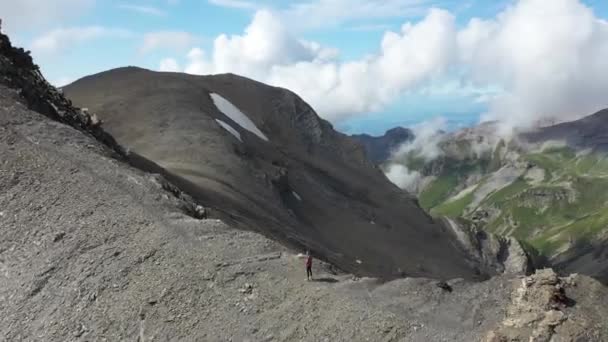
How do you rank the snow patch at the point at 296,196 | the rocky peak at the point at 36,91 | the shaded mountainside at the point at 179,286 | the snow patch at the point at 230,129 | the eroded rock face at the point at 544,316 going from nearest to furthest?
the eroded rock face at the point at 544,316 < the shaded mountainside at the point at 179,286 < the rocky peak at the point at 36,91 < the snow patch at the point at 296,196 < the snow patch at the point at 230,129

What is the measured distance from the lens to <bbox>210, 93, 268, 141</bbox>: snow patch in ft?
347

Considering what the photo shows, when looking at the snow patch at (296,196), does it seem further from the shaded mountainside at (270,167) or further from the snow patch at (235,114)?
the snow patch at (235,114)

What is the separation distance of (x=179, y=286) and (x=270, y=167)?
201 ft

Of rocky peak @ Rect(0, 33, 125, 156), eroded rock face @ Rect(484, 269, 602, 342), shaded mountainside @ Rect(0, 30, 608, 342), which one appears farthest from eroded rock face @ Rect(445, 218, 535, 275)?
eroded rock face @ Rect(484, 269, 602, 342)

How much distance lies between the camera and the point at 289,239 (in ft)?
188

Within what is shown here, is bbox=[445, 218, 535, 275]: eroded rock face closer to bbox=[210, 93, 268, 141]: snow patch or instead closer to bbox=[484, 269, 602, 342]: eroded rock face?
bbox=[210, 93, 268, 141]: snow patch

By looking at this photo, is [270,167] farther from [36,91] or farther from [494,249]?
[494,249]

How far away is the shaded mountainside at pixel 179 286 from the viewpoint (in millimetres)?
21781

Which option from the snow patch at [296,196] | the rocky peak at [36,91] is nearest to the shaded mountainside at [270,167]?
the snow patch at [296,196]

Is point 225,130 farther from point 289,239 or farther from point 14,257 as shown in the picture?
point 14,257

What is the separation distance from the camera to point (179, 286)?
26.6m

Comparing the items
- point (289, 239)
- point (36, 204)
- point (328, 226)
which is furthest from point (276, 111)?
point (36, 204)

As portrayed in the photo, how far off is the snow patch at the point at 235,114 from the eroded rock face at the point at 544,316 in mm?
85871

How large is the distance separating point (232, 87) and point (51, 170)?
90.4 meters
